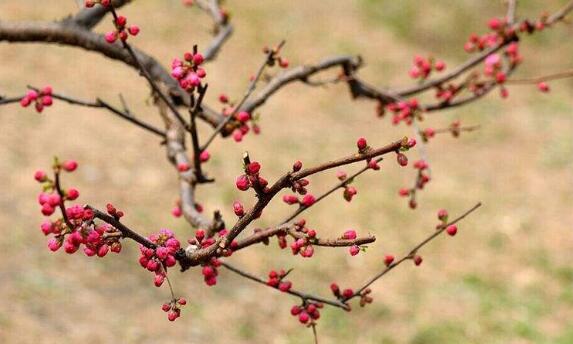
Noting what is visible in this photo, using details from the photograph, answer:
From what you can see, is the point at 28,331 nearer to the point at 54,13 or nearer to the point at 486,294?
the point at 486,294

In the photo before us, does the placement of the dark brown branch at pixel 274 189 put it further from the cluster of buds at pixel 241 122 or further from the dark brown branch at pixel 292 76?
the dark brown branch at pixel 292 76

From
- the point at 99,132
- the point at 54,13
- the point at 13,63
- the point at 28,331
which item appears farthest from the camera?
the point at 54,13

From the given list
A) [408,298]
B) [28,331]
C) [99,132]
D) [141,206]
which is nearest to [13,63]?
[99,132]

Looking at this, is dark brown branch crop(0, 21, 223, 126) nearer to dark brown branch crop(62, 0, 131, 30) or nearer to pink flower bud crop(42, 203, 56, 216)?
dark brown branch crop(62, 0, 131, 30)

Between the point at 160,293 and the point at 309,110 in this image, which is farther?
the point at 309,110

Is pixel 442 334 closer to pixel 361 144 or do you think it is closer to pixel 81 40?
pixel 81 40

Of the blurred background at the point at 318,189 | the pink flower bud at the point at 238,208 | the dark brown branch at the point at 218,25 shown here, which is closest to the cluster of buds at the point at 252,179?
the pink flower bud at the point at 238,208

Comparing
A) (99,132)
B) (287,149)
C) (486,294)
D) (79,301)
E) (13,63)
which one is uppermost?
(13,63)
